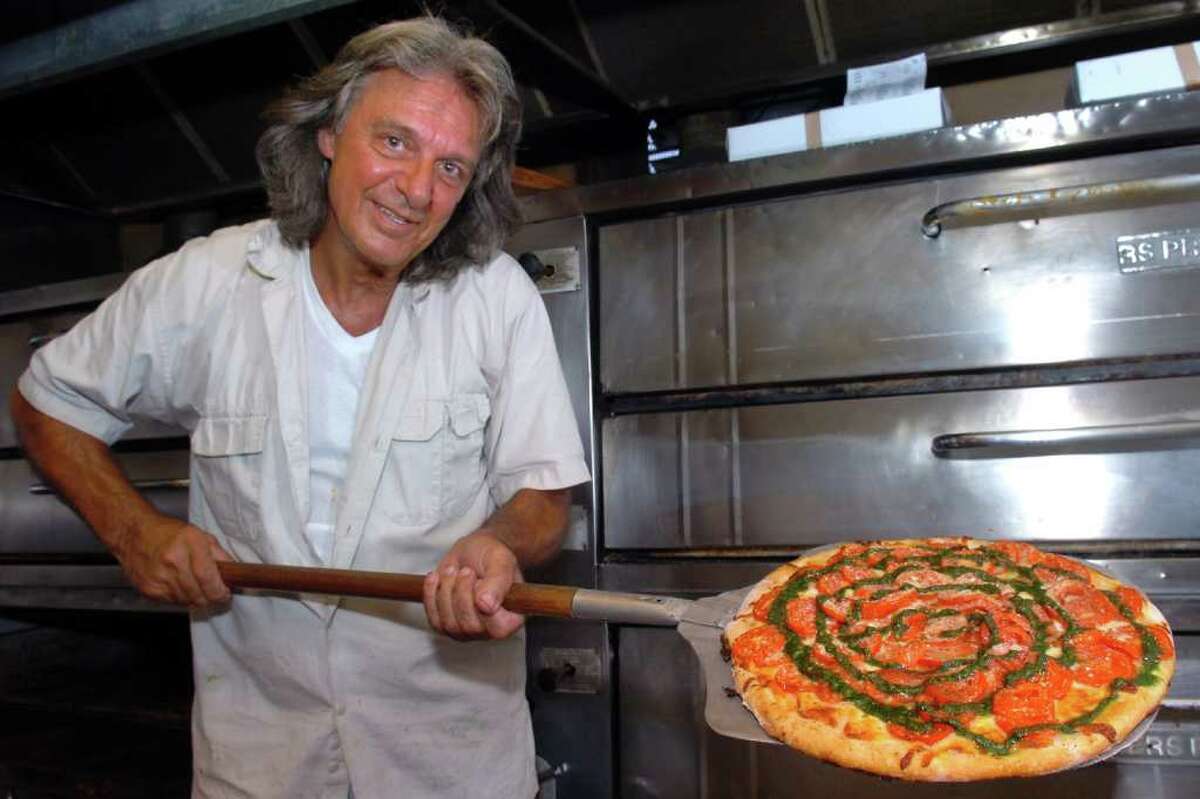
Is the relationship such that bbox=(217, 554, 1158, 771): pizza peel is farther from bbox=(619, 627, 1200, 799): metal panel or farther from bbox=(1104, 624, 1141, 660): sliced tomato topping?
bbox=(619, 627, 1200, 799): metal panel

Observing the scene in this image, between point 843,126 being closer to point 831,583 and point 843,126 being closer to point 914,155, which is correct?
point 914,155

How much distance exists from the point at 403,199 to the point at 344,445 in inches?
20.5

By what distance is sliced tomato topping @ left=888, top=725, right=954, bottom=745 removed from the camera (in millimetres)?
1244

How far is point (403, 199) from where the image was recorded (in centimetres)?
174

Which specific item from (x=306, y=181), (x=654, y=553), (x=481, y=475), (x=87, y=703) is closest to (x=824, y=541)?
(x=654, y=553)

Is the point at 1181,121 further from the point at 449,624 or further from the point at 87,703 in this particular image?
the point at 87,703

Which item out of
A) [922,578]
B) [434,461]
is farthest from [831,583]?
[434,461]

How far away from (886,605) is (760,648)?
0.27 meters

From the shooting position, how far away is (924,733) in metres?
1.26

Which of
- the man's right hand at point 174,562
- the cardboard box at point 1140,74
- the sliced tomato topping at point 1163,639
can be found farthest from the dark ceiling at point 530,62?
the sliced tomato topping at point 1163,639

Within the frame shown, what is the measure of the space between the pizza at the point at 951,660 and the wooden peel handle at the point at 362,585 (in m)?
0.32

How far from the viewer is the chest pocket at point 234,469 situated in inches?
69.9

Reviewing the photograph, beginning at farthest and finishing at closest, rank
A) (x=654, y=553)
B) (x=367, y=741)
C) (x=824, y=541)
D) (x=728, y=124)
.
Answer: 1. (x=728, y=124)
2. (x=654, y=553)
3. (x=824, y=541)
4. (x=367, y=741)

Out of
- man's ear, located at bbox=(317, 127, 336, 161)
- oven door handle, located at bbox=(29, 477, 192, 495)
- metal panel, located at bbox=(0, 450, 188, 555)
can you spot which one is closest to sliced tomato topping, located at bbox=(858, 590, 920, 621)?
man's ear, located at bbox=(317, 127, 336, 161)
